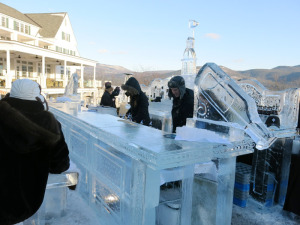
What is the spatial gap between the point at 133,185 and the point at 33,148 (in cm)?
83

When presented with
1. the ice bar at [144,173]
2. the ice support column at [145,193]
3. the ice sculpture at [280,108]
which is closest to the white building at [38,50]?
the ice bar at [144,173]

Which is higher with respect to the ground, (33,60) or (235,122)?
(33,60)

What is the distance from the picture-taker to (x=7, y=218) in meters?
1.76

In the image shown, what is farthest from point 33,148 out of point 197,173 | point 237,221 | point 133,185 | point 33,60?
point 33,60

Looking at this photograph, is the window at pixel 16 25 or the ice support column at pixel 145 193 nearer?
the ice support column at pixel 145 193

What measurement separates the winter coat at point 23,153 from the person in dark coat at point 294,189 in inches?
128

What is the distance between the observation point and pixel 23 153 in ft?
5.62

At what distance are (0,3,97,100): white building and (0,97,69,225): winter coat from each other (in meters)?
17.4

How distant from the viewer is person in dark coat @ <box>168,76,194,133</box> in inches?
137

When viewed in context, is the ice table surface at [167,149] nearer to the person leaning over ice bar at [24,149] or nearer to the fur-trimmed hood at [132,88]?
the person leaning over ice bar at [24,149]

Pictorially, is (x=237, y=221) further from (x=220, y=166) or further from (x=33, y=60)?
(x=33, y=60)

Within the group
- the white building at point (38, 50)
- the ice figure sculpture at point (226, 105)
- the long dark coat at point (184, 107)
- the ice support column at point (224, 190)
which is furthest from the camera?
the white building at point (38, 50)

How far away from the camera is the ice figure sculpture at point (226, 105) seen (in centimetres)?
230

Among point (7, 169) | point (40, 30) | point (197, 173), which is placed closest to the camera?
point (7, 169)
